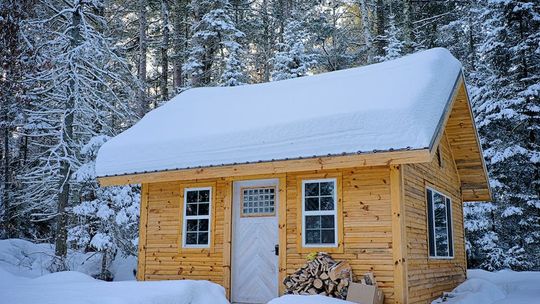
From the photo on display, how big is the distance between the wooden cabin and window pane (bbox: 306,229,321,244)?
2cm

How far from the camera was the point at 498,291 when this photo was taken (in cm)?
1130

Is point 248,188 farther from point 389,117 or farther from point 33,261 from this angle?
point 33,261

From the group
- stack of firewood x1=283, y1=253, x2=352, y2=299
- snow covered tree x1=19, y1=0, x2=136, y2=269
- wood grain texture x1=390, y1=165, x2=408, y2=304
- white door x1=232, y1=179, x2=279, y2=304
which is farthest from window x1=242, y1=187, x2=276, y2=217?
snow covered tree x1=19, y1=0, x2=136, y2=269

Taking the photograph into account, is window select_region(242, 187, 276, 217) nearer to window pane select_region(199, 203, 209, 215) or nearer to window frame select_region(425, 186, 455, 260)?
window pane select_region(199, 203, 209, 215)

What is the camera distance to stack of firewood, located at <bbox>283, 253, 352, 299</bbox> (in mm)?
8211

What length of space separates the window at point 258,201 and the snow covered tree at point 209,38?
1318 centimetres

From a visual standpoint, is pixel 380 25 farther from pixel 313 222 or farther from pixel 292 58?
pixel 313 222

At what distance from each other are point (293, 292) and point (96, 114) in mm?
8720

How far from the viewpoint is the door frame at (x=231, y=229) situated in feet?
30.4

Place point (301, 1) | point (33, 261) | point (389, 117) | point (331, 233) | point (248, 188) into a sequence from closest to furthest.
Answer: point (389, 117)
point (331, 233)
point (248, 188)
point (33, 261)
point (301, 1)

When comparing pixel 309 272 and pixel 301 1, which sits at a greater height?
pixel 301 1

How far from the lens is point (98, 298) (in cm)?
638

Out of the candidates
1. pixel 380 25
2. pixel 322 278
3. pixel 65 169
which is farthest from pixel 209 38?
pixel 322 278

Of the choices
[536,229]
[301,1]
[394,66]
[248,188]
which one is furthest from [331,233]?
[301,1]
